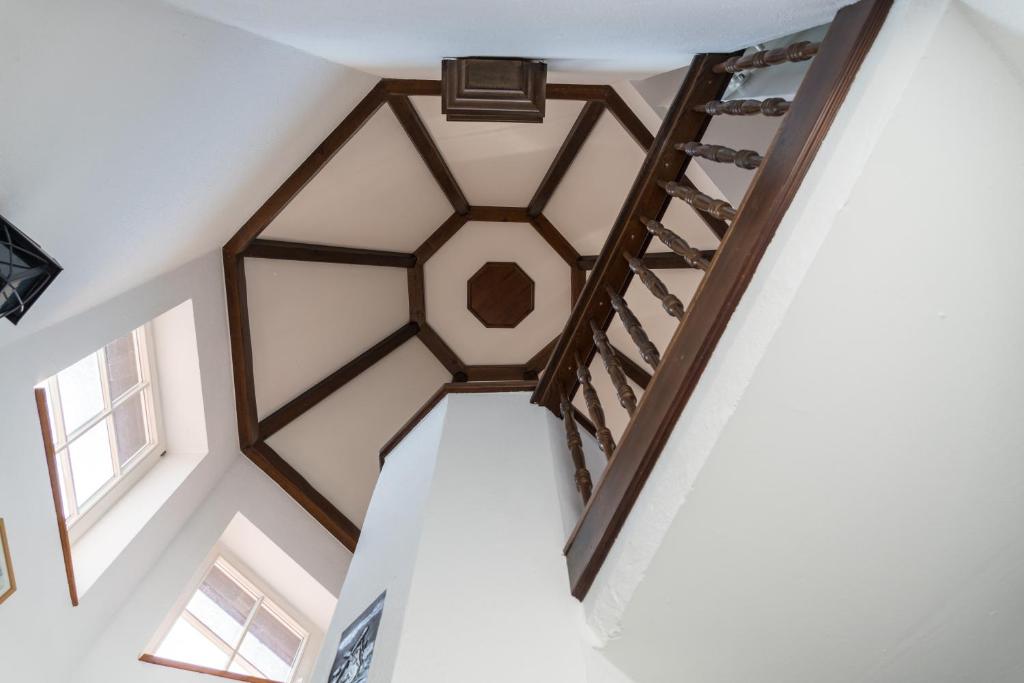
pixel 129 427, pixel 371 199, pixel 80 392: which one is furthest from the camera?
pixel 371 199

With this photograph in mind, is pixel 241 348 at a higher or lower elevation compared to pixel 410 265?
lower

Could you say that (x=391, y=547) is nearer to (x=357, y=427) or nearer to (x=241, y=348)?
(x=241, y=348)

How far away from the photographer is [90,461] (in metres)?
3.36

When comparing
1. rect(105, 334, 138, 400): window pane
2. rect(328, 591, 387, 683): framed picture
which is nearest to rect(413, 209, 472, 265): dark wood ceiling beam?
rect(105, 334, 138, 400): window pane

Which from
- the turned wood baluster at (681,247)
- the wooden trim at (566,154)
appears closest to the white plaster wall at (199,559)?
the turned wood baluster at (681,247)

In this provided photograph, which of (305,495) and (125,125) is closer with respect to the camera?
(125,125)

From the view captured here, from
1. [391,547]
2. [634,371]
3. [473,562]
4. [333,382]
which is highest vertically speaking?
[634,371]

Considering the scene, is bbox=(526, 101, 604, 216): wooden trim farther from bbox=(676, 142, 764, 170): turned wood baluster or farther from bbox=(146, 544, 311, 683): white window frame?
bbox=(146, 544, 311, 683): white window frame

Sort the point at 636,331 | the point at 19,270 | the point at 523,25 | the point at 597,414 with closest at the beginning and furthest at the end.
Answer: the point at 523,25 → the point at 19,270 → the point at 636,331 → the point at 597,414

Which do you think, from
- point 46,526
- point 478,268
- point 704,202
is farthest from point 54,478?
point 478,268

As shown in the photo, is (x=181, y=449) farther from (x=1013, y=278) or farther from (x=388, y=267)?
(x=1013, y=278)

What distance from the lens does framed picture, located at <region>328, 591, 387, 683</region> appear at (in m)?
1.81

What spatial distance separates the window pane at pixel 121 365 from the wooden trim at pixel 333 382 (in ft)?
4.63

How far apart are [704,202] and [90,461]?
10.3 ft
